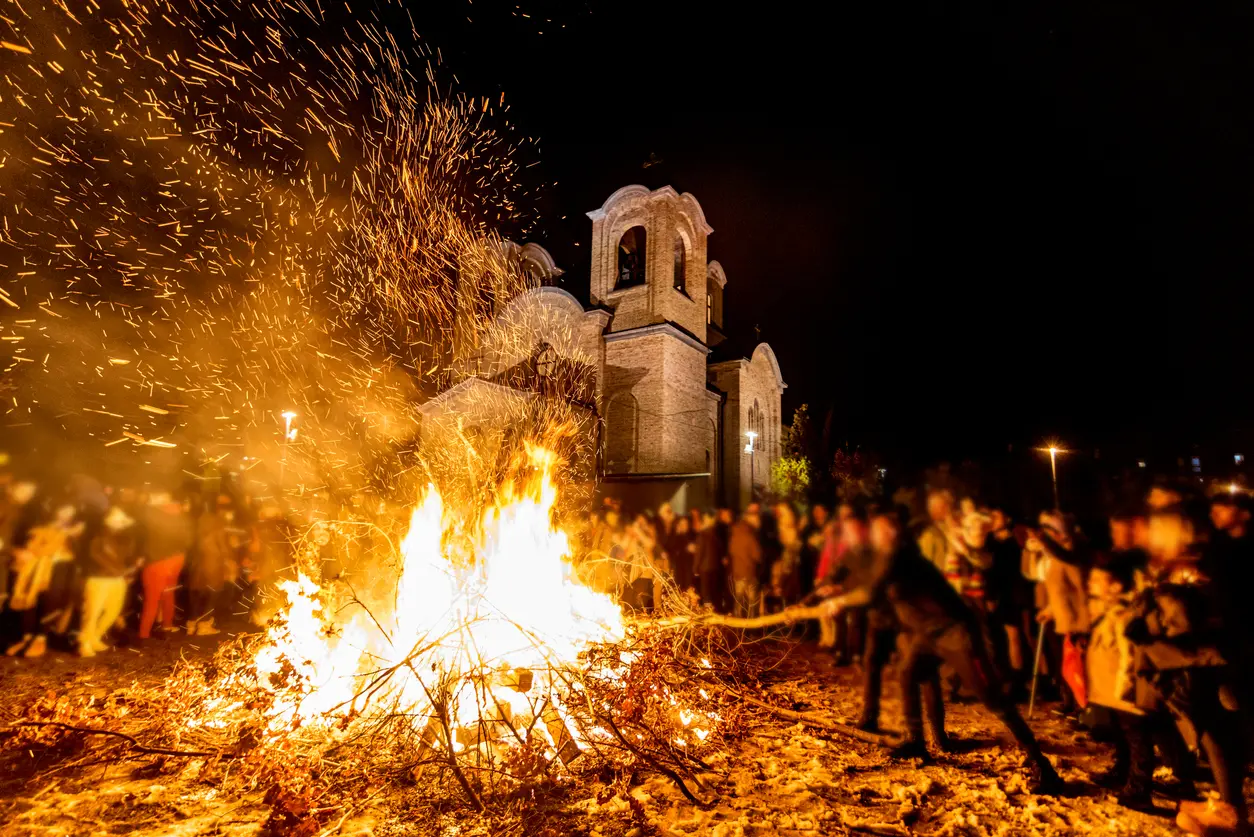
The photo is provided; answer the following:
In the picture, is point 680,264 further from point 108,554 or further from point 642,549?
point 108,554

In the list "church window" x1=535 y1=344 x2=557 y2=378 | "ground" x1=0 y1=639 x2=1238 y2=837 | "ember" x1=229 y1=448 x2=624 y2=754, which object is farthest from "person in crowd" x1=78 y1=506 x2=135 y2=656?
"church window" x1=535 y1=344 x2=557 y2=378

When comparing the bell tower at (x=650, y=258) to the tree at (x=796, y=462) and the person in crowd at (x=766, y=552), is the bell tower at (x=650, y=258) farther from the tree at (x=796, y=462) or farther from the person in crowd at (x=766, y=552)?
the person in crowd at (x=766, y=552)

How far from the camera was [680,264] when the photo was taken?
28281mm

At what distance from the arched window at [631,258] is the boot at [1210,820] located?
78.3 feet

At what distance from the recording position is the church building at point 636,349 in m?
24.4

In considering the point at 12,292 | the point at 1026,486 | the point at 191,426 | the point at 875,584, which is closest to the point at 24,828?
the point at 875,584

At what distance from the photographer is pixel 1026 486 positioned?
1441 inches

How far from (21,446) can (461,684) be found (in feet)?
40.0

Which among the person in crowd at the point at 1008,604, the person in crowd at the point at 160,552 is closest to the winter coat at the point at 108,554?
the person in crowd at the point at 160,552

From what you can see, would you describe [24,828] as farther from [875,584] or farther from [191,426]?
[191,426]

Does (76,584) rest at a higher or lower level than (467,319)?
lower

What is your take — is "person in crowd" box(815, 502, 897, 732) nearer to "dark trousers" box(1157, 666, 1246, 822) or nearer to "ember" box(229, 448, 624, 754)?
"dark trousers" box(1157, 666, 1246, 822)

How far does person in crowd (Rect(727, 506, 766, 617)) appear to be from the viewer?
974cm

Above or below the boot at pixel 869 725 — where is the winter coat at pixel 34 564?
above
